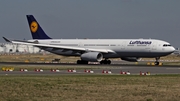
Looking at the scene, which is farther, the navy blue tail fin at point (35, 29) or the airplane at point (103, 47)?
the navy blue tail fin at point (35, 29)

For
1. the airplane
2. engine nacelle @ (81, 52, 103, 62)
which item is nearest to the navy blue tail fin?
the airplane

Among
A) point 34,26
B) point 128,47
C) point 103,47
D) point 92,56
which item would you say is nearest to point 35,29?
point 34,26

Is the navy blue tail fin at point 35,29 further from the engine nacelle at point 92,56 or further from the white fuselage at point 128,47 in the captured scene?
the engine nacelle at point 92,56

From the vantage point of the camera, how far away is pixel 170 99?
25.3 metres

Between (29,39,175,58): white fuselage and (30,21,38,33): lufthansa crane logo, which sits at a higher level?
(30,21,38,33): lufthansa crane logo

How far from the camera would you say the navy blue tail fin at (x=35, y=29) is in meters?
84.6

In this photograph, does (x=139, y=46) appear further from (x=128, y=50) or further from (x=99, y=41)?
(x=99, y=41)

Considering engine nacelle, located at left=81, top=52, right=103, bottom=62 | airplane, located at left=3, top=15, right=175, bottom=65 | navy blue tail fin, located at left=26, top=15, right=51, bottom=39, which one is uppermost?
navy blue tail fin, located at left=26, top=15, right=51, bottom=39

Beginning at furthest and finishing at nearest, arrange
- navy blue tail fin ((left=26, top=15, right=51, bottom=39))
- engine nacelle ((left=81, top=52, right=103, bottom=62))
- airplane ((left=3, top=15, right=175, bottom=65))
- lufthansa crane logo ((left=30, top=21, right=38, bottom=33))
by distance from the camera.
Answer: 1. lufthansa crane logo ((left=30, top=21, right=38, bottom=33))
2. navy blue tail fin ((left=26, top=15, right=51, bottom=39))
3. engine nacelle ((left=81, top=52, right=103, bottom=62))
4. airplane ((left=3, top=15, right=175, bottom=65))

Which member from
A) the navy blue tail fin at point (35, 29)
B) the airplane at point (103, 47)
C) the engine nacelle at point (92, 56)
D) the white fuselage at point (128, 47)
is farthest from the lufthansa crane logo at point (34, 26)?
the engine nacelle at point (92, 56)

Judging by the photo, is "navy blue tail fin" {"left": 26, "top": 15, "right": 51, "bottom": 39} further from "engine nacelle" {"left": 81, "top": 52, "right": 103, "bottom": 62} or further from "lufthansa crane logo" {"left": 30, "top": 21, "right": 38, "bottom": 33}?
"engine nacelle" {"left": 81, "top": 52, "right": 103, "bottom": 62}

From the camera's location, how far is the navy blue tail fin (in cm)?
8462

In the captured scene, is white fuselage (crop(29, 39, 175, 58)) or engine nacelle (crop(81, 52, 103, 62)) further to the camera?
engine nacelle (crop(81, 52, 103, 62))

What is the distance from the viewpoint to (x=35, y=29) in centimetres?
8512
